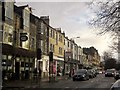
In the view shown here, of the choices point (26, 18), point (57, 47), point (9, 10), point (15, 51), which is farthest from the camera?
point (57, 47)

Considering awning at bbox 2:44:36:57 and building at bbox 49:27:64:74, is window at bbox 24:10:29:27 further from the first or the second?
building at bbox 49:27:64:74

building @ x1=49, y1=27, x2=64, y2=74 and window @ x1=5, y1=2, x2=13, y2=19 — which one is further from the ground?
window @ x1=5, y1=2, x2=13, y2=19

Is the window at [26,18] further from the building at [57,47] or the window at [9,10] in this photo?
the building at [57,47]

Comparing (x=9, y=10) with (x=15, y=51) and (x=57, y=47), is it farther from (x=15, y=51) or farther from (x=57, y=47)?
(x=57, y=47)

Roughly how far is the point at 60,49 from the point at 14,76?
32463mm

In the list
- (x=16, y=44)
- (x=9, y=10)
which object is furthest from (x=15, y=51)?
(x=9, y=10)

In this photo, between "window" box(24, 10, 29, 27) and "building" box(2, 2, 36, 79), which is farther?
"window" box(24, 10, 29, 27)

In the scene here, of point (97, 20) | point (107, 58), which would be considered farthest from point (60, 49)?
point (107, 58)

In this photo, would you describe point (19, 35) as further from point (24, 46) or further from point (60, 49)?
point (60, 49)

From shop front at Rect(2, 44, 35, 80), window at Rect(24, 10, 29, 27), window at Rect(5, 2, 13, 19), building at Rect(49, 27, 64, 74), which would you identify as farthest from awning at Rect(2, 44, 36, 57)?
building at Rect(49, 27, 64, 74)

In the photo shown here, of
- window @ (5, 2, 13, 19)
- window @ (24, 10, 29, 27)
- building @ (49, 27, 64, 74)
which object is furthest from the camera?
building @ (49, 27, 64, 74)

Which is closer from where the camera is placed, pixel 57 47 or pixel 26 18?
pixel 26 18

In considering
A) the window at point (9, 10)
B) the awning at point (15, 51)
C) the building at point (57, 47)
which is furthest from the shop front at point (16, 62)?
the building at point (57, 47)

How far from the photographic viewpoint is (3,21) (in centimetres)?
3891
